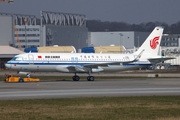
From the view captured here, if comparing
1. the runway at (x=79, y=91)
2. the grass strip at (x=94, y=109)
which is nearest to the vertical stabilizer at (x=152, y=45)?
the runway at (x=79, y=91)

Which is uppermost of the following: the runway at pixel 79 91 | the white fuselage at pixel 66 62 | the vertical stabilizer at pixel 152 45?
the vertical stabilizer at pixel 152 45

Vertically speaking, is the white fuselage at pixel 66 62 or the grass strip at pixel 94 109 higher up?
the white fuselage at pixel 66 62

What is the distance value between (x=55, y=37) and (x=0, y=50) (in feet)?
164

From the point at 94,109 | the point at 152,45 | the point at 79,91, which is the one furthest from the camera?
the point at 152,45

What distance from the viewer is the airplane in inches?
2381

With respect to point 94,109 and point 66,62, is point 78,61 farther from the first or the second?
point 94,109

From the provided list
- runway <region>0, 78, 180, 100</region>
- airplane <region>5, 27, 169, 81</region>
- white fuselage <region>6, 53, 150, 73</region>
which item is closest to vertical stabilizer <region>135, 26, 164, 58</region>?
airplane <region>5, 27, 169, 81</region>

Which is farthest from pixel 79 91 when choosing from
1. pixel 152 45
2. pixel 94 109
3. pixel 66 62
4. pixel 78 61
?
pixel 152 45

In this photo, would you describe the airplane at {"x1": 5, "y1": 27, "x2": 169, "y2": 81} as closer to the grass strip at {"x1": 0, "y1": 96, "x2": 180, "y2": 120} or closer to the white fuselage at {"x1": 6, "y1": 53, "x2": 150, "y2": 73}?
the white fuselage at {"x1": 6, "y1": 53, "x2": 150, "y2": 73}

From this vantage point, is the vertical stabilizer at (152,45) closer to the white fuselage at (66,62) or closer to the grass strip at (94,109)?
the white fuselage at (66,62)

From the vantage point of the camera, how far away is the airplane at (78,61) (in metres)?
60.5

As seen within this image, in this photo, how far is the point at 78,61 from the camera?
6319 cm

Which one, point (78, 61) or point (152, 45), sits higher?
point (152, 45)

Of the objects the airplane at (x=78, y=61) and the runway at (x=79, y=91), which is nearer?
the runway at (x=79, y=91)
